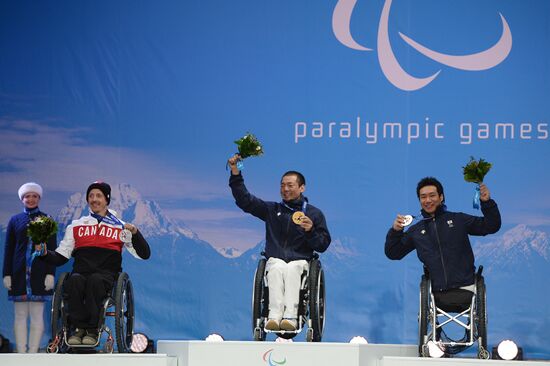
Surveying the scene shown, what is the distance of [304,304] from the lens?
19.2ft

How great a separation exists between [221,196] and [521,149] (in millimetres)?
2017

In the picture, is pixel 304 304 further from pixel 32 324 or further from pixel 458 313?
pixel 32 324

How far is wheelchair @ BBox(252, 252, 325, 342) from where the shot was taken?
18.9 feet

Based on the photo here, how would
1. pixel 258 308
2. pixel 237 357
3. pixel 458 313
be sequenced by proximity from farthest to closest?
pixel 458 313, pixel 258 308, pixel 237 357

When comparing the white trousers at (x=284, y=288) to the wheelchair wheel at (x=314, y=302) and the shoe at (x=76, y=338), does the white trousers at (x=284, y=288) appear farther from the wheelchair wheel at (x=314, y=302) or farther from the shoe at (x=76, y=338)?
the shoe at (x=76, y=338)

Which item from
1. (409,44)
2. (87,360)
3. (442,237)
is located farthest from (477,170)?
(87,360)

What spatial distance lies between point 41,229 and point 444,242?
2.16 m

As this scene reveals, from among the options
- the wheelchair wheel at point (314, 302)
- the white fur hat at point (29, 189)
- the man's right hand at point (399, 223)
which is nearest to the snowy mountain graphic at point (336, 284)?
the white fur hat at point (29, 189)

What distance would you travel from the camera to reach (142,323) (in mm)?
7383

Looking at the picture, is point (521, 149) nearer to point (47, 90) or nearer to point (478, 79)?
point (478, 79)

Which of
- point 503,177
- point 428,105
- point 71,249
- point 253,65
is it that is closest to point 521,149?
point 503,177

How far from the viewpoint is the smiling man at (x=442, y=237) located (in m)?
5.82

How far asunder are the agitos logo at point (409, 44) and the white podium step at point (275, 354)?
8.04 ft

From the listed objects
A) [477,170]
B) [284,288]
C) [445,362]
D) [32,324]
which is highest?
[477,170]
